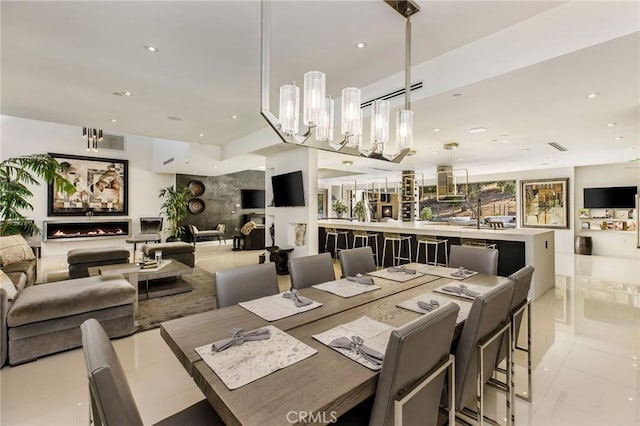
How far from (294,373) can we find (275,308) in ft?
2.43

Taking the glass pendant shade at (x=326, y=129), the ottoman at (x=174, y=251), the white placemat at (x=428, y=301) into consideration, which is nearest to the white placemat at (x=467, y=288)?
the white placemat at (x=428, y=301)

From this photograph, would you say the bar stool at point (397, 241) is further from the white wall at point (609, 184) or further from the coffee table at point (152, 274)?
the white wall at point (609, 184)

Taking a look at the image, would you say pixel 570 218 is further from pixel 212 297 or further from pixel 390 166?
pixel 212 297

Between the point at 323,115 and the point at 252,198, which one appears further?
the point at 252,198

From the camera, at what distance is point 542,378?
2.49 meters

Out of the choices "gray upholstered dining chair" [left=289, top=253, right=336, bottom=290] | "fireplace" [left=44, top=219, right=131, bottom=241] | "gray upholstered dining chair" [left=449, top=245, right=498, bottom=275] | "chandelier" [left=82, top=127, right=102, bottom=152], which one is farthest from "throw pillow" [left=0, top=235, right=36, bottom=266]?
"gray upholstered dining chair" [left=449, top=245, right=498, bottom=275]

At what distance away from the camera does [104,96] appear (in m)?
4.10

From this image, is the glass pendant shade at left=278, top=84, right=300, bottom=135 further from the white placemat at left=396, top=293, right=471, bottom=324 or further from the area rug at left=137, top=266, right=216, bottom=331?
the area rug at left=137, top=266, right=216, bottom=331

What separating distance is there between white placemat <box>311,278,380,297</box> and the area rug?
2.44 m

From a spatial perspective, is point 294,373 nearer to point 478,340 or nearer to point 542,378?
point 478,340

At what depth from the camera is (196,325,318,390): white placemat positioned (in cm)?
116

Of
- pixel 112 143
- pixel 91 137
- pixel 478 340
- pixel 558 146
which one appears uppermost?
pixel 112 143

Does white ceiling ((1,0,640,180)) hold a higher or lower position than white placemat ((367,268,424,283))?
higher

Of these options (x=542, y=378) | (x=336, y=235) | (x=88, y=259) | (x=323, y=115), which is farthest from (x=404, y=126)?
(x=88, y=259)
